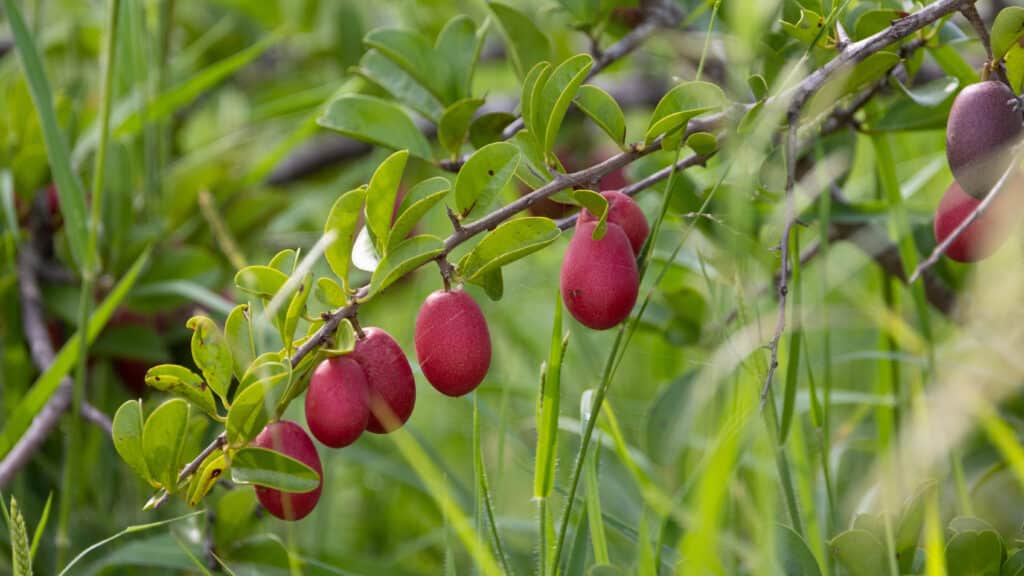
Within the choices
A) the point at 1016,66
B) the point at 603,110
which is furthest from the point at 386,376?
the point at 1016,66

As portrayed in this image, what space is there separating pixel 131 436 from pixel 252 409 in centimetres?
8

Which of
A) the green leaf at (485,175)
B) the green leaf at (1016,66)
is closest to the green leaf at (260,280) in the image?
the green leaf at (485,175)

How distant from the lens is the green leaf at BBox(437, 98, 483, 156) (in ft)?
2.75

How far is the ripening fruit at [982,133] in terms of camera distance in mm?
648

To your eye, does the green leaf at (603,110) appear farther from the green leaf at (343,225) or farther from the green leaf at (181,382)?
the green leaf at (181,382)

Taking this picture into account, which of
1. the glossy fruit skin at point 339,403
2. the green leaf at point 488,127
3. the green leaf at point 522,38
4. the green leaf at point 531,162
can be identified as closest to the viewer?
the glossy fruit skin at point 339,403

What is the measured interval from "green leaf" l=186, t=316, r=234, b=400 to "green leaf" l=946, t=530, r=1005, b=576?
0.47 meters

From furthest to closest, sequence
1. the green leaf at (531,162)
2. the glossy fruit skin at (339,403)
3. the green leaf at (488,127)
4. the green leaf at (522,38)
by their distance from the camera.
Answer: the green leaf at (522,38) < the green leaf at (488,127) < the green leaf at (531,162) < the glossy fruit skin at (339,403)

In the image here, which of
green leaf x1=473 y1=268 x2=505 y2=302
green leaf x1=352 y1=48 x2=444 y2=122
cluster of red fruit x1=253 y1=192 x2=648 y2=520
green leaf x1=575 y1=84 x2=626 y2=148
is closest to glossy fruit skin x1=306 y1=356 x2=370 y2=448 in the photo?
cluster of red fruit x1=253 y1=192 x2=648 y2=520

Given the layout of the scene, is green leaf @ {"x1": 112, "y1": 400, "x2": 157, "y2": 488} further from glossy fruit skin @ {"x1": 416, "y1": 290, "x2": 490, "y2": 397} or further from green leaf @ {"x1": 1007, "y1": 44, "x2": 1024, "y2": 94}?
green leaf @ {"x1": 1007, "y1": 44, "x2": 1024, "y2": 94}

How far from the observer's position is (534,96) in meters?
0.73

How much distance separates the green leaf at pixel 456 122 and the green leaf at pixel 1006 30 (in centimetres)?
35

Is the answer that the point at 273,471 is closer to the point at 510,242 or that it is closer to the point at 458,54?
the point at 510,242

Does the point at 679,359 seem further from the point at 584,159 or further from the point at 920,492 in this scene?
the point at 920,492
